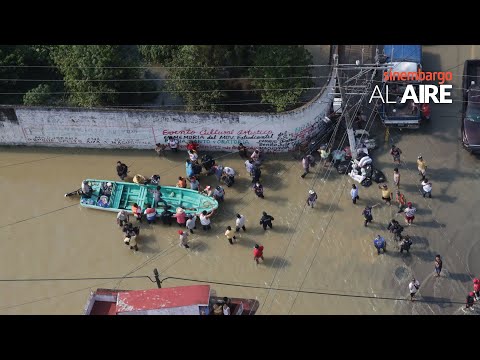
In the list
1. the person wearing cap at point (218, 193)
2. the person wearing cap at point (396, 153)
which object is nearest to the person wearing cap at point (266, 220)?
the person wearing cap at point (218, 193)

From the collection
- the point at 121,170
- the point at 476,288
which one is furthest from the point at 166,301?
the point at 476,288

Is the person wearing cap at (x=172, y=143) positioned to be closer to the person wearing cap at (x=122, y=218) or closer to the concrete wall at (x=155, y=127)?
the concrete wall at (x=155, y=127)

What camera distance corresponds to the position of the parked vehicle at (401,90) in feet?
88.8

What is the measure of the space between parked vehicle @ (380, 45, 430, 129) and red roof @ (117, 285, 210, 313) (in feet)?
38.7

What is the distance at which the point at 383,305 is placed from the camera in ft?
73.8

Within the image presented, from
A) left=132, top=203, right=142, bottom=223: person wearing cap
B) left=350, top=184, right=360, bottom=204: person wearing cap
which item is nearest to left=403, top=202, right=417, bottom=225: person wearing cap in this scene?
left=350, top=184, right=360, bottom=204: person wearing cap

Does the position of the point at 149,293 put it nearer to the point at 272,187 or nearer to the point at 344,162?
the point at 272,187

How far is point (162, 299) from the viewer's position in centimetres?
1930

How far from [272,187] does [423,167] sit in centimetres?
569

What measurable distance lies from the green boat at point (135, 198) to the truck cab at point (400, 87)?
816cm

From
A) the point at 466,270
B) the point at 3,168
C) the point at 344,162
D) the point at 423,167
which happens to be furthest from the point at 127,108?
the point at 466,270

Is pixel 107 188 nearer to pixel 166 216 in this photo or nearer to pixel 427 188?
pixel 166 216

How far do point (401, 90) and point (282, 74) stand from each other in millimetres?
5082

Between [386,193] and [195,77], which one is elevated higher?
[195,77]
